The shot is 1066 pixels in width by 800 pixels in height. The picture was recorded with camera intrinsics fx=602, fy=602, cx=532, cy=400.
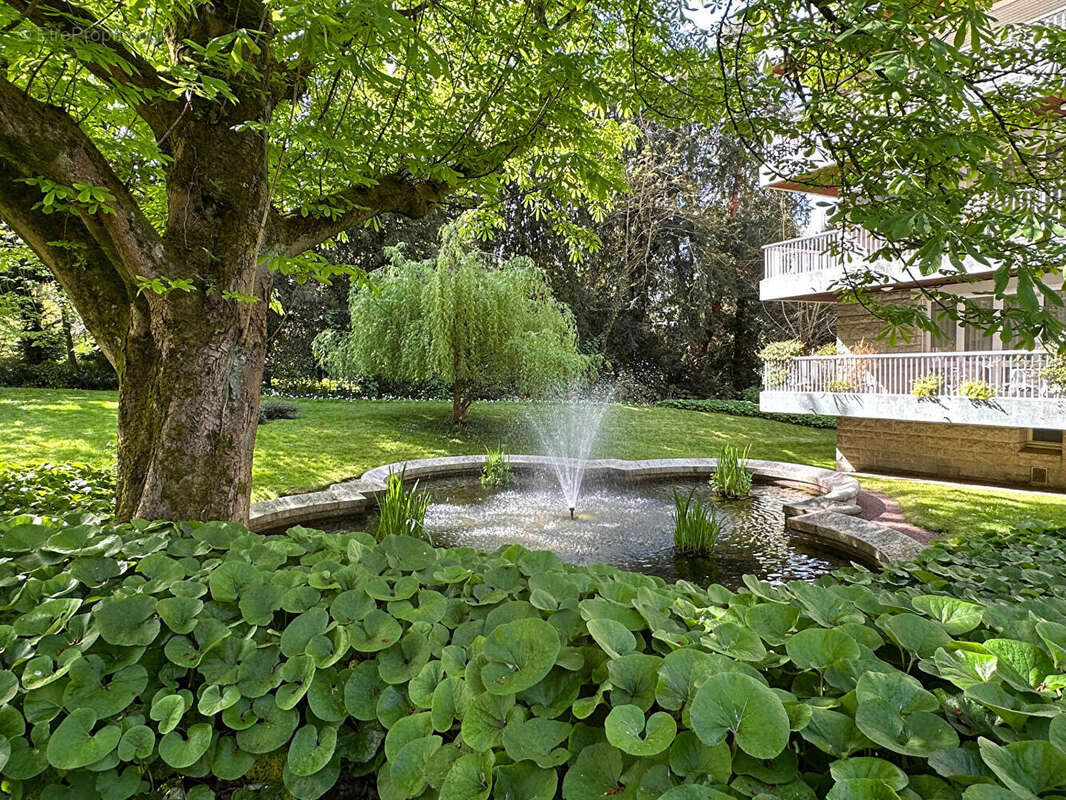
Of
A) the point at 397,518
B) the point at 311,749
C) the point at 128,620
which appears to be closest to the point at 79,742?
the point at 128,620

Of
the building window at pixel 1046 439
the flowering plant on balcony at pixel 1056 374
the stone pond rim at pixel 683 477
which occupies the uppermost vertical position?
the flowering plant on balcony at pixel 1056 374

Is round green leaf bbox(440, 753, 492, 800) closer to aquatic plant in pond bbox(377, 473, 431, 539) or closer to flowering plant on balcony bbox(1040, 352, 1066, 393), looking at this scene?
aquatic plant in pond bbox(377, 473, 431, 539)

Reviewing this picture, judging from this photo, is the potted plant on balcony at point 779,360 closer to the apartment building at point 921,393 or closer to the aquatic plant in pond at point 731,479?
A: the apartment building at point 921,393

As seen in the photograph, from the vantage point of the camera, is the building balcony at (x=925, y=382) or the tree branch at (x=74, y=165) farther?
the building balcony at (x=925, y=382)

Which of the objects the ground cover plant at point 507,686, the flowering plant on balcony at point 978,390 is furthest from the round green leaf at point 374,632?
the flowering plant on balcony at point 978,390

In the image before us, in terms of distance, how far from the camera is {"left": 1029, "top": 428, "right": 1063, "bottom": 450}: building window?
9453 millimetres

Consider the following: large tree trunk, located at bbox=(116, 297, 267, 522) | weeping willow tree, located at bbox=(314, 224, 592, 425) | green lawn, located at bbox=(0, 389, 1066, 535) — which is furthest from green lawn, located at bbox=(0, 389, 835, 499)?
large tree trunk, located at bbox=(116, 297, 267, 522)

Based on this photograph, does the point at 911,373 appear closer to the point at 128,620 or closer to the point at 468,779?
the point at 468,779

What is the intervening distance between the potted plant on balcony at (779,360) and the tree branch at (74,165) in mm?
10838

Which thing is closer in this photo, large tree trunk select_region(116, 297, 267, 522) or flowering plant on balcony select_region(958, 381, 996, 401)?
large tree trunk select_region(116, 297, 267, 522)

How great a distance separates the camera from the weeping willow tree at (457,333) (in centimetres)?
1169

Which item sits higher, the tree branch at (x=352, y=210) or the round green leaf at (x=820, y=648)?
the tree branch at (x=352, y=210)

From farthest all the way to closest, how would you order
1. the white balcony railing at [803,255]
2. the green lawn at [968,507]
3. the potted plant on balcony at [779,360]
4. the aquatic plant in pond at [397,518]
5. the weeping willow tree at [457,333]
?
the weeping willow tree at [457,333] → the potted plant on balcony at [779,360] → the white balcony railing at [803,255] → the green lawn at [968,507] → the aquatic plant in pond at [397,518]

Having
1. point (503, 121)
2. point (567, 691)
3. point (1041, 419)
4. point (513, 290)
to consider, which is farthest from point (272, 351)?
point (567, 691)
